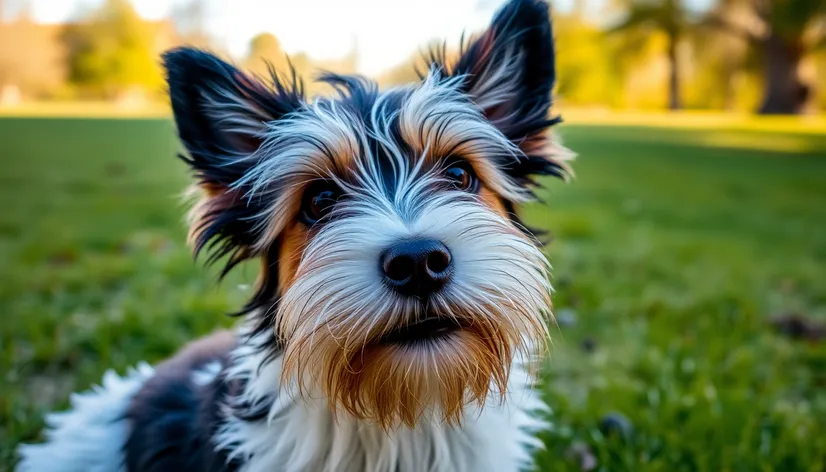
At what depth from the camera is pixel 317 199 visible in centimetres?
269

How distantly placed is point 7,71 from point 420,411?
149 ft

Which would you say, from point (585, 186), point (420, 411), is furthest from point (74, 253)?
point (585, 186)

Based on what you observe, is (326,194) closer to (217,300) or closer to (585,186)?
(217,300)

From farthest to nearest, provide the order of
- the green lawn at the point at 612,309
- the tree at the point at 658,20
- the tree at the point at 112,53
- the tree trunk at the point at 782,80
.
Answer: the tree at the point at 112,53 → the tree at the point at 658,20 → the tree trunk at the point at 782,80 → the green lawn at the point at 612,309

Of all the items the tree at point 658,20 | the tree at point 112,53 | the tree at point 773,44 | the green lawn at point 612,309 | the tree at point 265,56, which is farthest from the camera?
the tree at point 112,53

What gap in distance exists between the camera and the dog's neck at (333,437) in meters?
2.64

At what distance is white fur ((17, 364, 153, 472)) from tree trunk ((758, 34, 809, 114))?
37.9m

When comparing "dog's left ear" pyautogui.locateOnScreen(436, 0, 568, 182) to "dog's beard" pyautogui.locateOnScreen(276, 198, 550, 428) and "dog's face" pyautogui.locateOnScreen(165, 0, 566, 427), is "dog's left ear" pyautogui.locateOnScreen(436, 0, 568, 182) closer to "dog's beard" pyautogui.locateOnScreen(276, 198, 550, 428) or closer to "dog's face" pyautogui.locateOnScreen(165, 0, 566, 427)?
"dog's face" pyautogui.locateOnScreen(165, 0, 566, 427)

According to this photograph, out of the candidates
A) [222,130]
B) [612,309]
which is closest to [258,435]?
[222,130]

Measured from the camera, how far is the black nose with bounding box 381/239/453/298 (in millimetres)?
2096

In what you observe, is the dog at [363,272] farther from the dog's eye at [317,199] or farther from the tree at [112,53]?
the tree at [112,53]

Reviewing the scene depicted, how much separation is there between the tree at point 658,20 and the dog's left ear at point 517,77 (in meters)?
39.1

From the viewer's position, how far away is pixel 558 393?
4.24 metres

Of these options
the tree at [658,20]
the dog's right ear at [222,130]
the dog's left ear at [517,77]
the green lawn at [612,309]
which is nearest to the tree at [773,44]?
the tree at [658,20]
